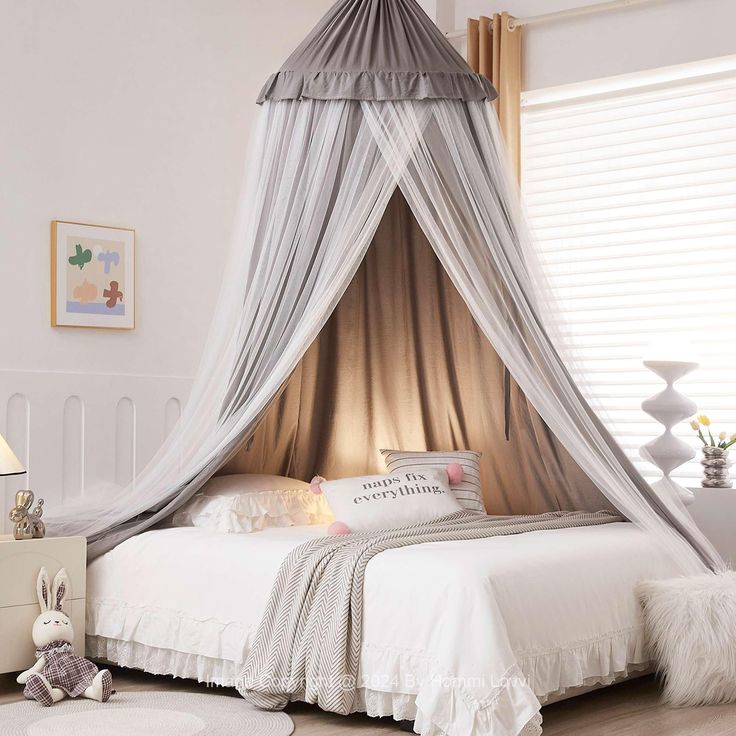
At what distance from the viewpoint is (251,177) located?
15.0 feet

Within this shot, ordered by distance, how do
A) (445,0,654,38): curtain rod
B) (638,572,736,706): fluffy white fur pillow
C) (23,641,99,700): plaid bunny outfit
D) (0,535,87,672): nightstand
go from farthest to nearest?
(445,0,654,38): curtain rod < (0,535,87,672): nightstand < (23,641,99,700): plaid bunny outfit < (638,572,736,706): fluffy white fur pillow

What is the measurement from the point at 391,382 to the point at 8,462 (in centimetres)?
188

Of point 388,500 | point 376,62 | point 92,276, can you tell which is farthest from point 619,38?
point 92,276

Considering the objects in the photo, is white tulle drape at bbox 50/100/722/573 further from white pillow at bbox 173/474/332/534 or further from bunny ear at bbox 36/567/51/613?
bunny ear at bbox 36/567/51/613

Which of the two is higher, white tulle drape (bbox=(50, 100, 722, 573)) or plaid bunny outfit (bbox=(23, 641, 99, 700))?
white tulle drape (bbox=(50, 100, 722, 573))

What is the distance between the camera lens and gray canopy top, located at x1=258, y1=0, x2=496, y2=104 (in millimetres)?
4438

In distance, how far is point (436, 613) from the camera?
11.5ft

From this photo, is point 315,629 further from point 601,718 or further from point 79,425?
point 79,425

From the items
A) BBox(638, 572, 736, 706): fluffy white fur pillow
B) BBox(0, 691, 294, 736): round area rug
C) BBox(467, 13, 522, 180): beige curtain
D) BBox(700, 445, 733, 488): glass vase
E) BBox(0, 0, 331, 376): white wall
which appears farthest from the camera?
BBox(467, 13, 522, 180): beige curtain

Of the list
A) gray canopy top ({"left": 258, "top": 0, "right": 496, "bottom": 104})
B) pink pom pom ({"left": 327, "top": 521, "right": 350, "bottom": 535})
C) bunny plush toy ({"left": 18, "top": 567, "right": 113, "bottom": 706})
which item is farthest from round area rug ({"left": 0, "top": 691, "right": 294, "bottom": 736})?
gray canopy top ({"left": 258, "top": 0, "right": 496, "bottom": 104})

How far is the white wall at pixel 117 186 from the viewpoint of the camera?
4.84m

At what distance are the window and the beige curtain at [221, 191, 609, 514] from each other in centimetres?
74

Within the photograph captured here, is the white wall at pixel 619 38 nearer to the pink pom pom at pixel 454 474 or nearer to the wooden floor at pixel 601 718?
the pink pom pom at pixel 454 474

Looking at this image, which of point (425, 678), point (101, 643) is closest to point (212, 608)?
point (101, 643)
